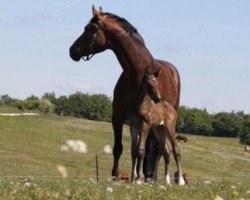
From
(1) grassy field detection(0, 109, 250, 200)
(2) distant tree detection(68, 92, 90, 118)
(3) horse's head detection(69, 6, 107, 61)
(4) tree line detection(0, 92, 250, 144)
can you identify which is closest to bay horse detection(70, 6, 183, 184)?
(3) horse's head detection(69, 6, 107, 61)

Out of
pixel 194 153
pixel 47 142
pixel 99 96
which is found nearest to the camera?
pixel 47 142

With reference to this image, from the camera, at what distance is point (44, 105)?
433ft

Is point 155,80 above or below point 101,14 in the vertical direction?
below

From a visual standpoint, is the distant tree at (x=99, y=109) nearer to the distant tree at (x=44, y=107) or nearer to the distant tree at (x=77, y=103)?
the distant tree at (x=77, y=103)

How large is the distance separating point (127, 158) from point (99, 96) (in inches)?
4488

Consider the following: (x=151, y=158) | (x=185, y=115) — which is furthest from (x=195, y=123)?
(x=151, y=158)

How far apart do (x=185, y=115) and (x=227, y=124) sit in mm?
10932

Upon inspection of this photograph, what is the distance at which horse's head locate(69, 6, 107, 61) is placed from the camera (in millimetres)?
14016

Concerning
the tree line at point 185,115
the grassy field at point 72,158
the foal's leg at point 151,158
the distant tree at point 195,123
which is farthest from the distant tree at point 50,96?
the foal's leg at point 151,158

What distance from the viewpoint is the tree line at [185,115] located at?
167625mm

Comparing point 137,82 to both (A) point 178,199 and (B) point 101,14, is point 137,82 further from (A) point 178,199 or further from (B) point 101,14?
(A) point 178,199

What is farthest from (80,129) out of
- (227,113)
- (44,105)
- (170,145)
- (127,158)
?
(227,113)

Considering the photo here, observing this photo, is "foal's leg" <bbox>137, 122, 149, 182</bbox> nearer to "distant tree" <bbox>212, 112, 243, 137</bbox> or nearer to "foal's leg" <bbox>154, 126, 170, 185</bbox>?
"foal's leg" <bbox>154, 126, 170, 185</bbox>

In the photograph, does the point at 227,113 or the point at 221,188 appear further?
the point at 227,113
